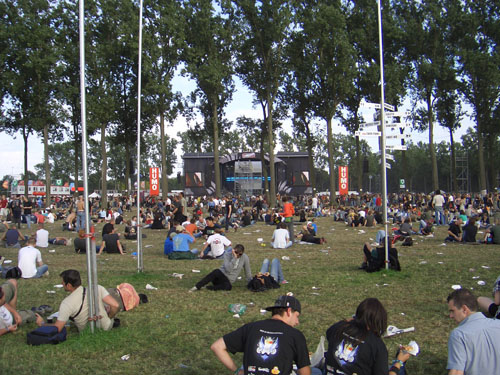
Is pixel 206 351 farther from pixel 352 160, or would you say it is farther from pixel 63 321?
pixel 352 160

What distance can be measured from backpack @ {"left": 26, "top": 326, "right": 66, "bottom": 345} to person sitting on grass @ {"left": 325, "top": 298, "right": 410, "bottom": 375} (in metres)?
4.00

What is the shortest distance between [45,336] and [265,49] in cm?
3403

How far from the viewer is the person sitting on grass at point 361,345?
3.45 meters

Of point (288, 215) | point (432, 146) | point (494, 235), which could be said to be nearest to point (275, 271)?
point (288, 215)

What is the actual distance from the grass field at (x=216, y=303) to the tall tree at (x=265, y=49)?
23464 mm

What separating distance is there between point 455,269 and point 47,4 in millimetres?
34086

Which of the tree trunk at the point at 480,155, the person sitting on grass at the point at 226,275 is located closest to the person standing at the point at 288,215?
the person sitting on grass at the point at 226,275

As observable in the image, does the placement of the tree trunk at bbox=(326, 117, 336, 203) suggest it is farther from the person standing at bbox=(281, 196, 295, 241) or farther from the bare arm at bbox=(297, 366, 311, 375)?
the bare arm at bbox=(297, 366, 311, 375)

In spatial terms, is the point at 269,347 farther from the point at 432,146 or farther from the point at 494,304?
the point at 432,146

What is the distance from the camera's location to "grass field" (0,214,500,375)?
5.54 meters

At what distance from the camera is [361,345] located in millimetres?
3469

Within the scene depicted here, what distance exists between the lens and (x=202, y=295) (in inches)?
351

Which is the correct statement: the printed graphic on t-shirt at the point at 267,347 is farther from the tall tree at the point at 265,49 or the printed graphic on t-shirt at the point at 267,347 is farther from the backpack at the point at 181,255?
the tall tree at the point at 265,49

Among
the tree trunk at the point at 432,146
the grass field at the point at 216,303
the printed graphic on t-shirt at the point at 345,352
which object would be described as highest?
the tree trunk at the point at 432,146
